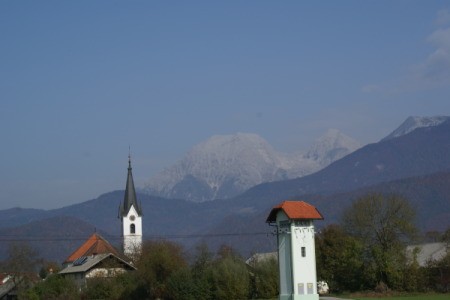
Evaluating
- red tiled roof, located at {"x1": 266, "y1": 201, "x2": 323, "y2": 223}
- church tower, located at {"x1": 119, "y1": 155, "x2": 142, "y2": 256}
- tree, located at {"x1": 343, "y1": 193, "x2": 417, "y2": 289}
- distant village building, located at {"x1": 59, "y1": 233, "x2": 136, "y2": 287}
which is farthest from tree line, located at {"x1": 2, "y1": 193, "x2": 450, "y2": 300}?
church tower, located at {"x1": 119, "y1": 155, "x2": 142, "y2": 256}

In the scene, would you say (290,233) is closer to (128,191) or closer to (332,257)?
(332,257)

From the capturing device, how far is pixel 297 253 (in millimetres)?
62031

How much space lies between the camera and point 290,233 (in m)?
62.3

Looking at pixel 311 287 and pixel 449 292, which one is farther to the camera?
pixel 449 292

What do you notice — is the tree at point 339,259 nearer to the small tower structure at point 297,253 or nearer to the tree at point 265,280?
the tree at point 265,280

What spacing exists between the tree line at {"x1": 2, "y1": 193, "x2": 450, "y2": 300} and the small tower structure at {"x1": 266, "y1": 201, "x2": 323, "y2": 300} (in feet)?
27.6

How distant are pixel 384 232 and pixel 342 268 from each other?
18.6 ft

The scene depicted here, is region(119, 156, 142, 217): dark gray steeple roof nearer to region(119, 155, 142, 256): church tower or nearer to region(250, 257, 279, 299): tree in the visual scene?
region(119, 155, 142, 256): church tower

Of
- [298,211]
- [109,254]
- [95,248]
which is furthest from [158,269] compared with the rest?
[95,248]

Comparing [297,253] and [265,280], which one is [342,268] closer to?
[265,280]

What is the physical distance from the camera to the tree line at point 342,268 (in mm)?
70500

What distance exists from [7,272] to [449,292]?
5169cm

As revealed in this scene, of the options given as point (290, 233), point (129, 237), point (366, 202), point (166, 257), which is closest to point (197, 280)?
point (166, 257)

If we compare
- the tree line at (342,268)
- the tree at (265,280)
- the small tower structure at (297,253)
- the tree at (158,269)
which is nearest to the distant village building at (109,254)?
the tree at (158,269)
